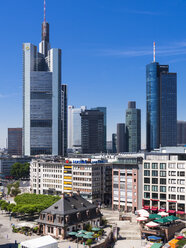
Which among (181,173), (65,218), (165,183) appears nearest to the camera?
(65,218)

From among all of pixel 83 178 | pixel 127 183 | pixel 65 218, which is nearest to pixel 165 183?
pixel 127 183

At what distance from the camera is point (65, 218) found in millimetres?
104375

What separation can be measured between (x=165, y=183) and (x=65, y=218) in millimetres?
53340

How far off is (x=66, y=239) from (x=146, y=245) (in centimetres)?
2426

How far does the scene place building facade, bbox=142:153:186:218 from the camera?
135875mm

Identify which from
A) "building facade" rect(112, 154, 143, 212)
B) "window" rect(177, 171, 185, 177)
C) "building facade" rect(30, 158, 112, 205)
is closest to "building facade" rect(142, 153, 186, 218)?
"window" rect(177, 171, 185, 177)

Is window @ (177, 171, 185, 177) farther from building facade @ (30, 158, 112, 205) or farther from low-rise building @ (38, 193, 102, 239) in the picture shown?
building facade @ (30, 158, 112, 205)

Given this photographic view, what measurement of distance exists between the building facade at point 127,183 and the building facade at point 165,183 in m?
3.64

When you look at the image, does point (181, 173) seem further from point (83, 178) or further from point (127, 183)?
point (83, 178)

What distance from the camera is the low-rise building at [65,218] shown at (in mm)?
103938

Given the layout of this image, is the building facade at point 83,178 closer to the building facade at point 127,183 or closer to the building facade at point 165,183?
the building facade at point 127,183

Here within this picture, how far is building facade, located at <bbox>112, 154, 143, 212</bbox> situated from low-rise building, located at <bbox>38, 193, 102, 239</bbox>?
36.2 meters

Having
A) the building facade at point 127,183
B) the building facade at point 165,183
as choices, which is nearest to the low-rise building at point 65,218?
the building facade at point 165,183

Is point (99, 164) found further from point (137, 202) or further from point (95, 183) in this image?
point (137, 202)
